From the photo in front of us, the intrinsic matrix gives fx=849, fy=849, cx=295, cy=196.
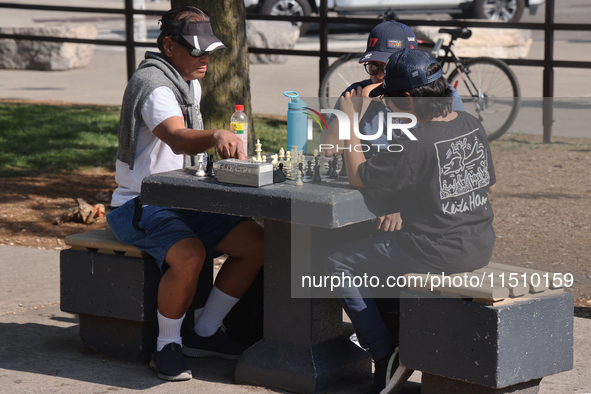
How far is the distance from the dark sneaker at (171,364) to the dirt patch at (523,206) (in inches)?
88.1

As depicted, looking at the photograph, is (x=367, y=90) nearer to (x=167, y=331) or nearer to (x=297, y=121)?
(x=297, y=121)

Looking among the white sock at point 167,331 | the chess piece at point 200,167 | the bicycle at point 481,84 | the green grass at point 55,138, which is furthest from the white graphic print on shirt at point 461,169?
the bicycle at point 481,84

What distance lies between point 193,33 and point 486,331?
1.88m

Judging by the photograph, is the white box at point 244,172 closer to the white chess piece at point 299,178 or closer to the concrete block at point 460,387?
the white chess piece at point 299,178

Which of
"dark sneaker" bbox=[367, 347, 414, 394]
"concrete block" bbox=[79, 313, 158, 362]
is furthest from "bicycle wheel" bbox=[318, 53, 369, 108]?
"dark sneaker" bbox=[367, 347, 414, 394]

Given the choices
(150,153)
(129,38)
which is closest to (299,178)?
(150,153)

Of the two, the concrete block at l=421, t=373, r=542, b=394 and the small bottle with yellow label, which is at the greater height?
the small bottle with yellow label

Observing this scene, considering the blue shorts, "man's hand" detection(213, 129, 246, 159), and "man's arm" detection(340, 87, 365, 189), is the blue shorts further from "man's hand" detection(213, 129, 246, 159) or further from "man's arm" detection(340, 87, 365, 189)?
"man's arm" detection(340, 87, 365, 189)

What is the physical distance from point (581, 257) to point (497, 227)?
92 cm

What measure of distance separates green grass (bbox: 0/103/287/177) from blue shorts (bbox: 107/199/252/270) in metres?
4.63

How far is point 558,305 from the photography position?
3.29 meters

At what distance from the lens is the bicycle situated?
30.0 ft

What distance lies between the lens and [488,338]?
3.09m

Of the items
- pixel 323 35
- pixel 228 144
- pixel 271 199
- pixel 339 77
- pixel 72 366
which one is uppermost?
pixel 323 35
